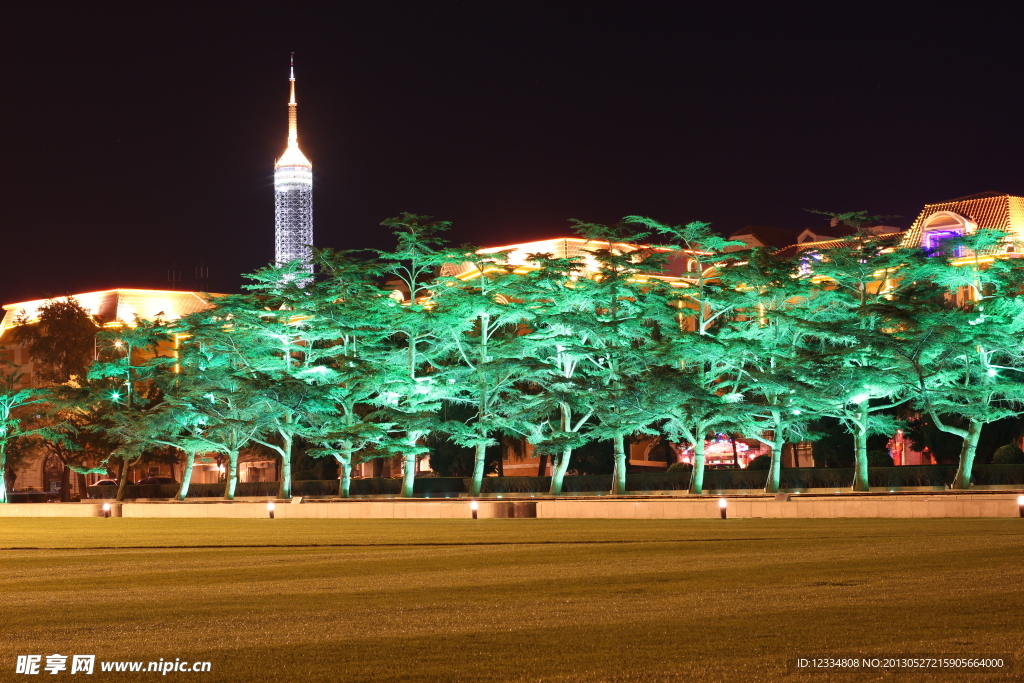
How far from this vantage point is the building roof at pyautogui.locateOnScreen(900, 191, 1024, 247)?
6384cm

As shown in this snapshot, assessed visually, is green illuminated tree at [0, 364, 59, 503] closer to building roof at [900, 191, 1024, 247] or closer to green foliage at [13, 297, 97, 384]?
green foliage at [13, 297, 97, 384]

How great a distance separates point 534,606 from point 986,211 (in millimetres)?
60070

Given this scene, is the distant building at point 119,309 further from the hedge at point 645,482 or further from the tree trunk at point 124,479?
the tree trunk at point 124,479

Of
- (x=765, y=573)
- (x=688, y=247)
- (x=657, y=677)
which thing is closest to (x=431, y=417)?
(x=688, y=247)

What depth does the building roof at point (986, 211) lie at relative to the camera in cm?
6384

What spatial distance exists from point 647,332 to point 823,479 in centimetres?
979

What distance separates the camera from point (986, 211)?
215ft

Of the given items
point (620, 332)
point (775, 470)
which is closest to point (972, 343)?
point (775, 470)

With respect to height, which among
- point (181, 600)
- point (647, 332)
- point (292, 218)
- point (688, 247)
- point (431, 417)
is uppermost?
point (292, 218)

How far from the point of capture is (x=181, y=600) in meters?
13.1

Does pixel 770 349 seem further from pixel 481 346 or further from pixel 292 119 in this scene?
pixel 292 119

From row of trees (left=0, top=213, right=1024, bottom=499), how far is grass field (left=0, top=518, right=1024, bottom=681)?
63.4 feet

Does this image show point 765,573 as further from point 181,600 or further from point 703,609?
point 181,600

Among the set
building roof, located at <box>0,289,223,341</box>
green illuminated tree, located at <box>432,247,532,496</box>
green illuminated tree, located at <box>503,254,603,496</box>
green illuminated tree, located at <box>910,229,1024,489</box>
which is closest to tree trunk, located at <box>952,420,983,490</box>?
green illuminated tree, located at <box>910,229,1024,489</box>
